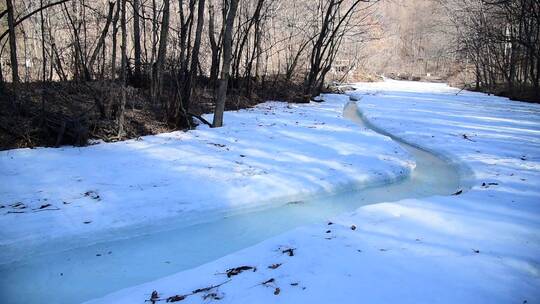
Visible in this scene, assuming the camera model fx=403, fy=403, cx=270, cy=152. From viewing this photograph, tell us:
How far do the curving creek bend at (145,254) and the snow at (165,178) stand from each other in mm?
191

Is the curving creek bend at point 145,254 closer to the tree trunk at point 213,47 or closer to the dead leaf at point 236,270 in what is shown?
the dead leaf at point 236,270

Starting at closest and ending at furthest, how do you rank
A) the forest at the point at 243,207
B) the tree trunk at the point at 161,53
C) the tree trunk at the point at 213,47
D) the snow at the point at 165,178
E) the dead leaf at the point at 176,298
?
the dead leaf at the point at 176,298 < the forest at the point at 243,207 < the snow at the point at 165,178 < the tree trunk at the point at 161,53 < the tree trunk at the point at 213,47

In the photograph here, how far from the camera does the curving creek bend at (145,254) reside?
3.73 meters

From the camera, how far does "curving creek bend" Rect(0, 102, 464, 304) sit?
12.2 feet

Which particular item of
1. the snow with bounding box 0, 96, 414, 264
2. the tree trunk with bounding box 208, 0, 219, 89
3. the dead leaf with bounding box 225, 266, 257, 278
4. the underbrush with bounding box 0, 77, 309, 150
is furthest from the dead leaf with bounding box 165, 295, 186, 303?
the tree trunk with bounding box 208, 0, 219, 89

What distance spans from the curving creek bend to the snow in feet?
0.63

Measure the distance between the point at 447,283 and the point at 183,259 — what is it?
2.57 meters

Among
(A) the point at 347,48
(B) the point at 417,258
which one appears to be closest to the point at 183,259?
(B) the point at 417,258

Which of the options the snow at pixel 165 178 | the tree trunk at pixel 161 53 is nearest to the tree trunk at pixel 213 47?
the tree trunk at pixel 161 53

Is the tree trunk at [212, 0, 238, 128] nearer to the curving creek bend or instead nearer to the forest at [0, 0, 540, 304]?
the forest at [0, 0, 540, 304]

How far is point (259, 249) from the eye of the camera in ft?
13.8

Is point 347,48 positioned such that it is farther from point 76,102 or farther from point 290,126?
point 76,102

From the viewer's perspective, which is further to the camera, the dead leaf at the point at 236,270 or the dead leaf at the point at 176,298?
the dead leaf at the point at 236,270

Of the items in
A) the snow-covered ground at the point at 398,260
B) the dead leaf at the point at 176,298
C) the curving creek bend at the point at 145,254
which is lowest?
the curving creek bend at the point at 145,254
